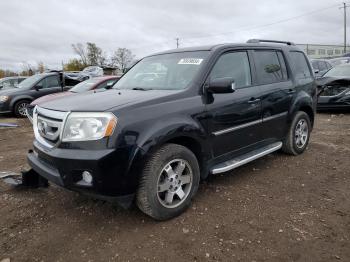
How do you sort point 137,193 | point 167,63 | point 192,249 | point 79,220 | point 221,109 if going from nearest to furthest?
point 192,249 < point 137,193 < point 79,220 < point 221,109 < point 167,63

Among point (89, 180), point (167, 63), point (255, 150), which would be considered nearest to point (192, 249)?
point (89, 180)

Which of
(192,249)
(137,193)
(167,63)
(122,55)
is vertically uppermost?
(122,55)

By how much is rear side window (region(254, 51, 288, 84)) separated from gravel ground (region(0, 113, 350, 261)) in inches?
53.6

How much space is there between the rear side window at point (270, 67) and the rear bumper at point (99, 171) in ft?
7.89

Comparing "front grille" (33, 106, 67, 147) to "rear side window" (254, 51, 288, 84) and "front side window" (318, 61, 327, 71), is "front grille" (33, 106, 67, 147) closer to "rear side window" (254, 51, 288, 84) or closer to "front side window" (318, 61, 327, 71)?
"rear side window" (254, 51, 288, 84)

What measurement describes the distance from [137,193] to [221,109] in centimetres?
138

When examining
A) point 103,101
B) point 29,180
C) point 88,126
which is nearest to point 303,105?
point 103,101

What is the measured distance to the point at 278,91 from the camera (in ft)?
14.8

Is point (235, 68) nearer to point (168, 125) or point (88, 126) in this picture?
point (168, 125)

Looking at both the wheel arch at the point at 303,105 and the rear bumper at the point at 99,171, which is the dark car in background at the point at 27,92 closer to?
the wheel arch at the point at 303,105

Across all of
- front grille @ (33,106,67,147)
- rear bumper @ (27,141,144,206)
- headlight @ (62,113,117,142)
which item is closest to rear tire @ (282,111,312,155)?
rear bumper @ (27,141,144,206)

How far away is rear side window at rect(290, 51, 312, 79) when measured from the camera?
507cm

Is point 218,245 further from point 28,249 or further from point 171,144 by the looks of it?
point 28,249

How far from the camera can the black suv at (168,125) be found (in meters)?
2.77
